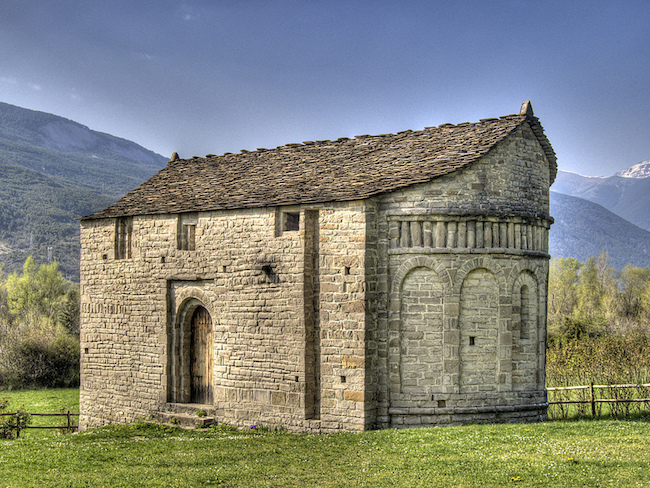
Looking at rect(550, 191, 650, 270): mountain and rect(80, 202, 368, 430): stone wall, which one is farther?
rect(550, 191, 650, 270): mountain

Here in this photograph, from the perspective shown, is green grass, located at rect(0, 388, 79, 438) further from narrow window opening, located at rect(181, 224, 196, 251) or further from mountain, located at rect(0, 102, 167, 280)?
mountain, located at rect(0, 102, 167, 280)

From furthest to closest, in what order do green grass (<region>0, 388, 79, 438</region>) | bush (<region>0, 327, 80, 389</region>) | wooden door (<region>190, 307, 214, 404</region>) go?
1. bush (<region>0, 327, 80, 389</region>)
2. green grass (<region>0, 388, 79, 438</region>)
3. wooden door (<region>190, 307, 214, 404</region>)

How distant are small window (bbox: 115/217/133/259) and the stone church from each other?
1.09m

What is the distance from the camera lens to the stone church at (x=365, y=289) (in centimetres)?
1418

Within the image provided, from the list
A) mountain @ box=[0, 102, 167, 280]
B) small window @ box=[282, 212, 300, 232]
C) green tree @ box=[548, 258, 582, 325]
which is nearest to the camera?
small window @ box=[282, 212, 300, 232]

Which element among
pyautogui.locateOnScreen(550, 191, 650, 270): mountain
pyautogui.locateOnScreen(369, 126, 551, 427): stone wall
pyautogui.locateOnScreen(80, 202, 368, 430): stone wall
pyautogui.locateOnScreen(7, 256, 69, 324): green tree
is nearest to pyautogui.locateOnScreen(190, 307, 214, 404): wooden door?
pyautogui.locateOnScreen(80, 202, 368, 430): stone wall

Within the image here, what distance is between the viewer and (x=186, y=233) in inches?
690

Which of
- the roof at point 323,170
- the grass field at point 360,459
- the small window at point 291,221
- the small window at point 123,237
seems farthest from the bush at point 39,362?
the small window at point 291,221

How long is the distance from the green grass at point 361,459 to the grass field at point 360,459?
18 millimetres

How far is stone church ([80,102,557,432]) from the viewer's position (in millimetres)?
14180

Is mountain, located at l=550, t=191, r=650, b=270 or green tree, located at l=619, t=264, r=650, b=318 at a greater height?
mountain, located at l=550, t=191, r=650, b=270

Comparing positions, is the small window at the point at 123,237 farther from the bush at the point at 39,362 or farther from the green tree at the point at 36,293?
the green tree at the point at 36,293

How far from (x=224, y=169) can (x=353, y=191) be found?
21.9 ft

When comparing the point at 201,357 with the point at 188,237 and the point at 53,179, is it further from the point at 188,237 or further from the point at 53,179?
the point at 53,179
